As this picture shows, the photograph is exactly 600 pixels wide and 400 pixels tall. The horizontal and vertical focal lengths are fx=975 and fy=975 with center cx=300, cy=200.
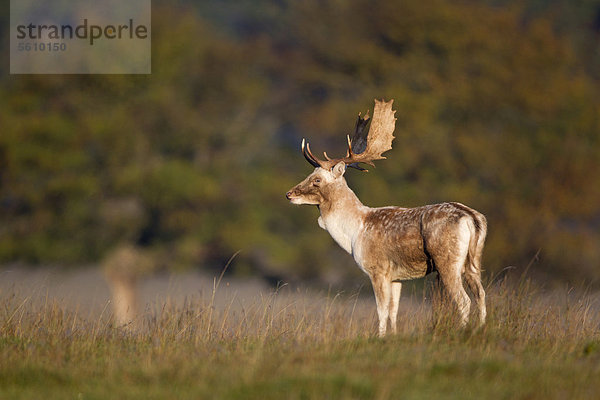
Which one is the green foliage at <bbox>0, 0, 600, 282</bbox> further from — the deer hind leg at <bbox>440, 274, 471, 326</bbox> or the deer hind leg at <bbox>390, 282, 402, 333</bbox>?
the deer hind leg at <bbox>440, 274, 471, 326</bbox>

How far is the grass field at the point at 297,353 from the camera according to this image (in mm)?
6812

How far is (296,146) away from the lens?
33.4 meters

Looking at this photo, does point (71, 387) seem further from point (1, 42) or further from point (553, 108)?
point (1, 42)

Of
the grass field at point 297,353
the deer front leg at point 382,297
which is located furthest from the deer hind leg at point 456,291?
the deer front leg at point 382,297

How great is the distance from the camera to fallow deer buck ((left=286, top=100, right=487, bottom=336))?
9281 millimetres

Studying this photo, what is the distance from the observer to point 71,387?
7074 mm

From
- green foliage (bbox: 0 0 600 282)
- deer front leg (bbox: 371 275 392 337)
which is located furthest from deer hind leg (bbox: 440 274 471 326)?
green foliage (bbox: 0 0 600 282)

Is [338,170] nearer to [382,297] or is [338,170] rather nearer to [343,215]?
[343,215]

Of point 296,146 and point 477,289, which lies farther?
point 296,146

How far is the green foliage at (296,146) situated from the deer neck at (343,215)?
48.1 ft

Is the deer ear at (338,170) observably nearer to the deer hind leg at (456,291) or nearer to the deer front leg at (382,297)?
the deer front leg at (382,297)

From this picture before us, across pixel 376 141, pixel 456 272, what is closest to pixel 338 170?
pixel 376 141

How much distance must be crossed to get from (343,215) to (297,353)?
298 cm

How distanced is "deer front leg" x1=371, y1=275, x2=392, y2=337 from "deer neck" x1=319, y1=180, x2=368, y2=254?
0.61 meters
